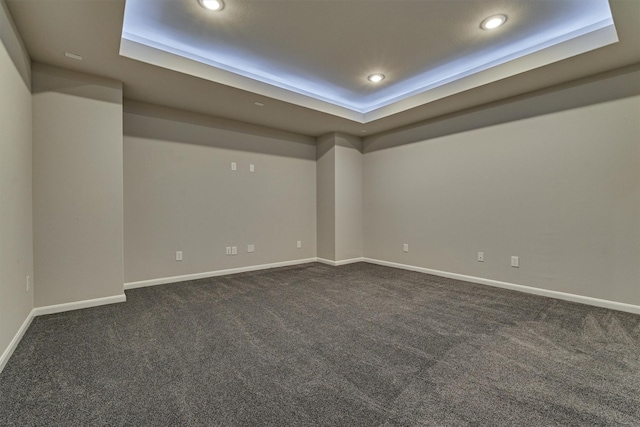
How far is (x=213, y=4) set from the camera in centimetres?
232

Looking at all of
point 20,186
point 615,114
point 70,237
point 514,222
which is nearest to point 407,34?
point 615,114

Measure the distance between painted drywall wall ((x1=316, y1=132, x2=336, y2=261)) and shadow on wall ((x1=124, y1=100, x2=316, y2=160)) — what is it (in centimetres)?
27

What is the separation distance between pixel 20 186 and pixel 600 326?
4.92m

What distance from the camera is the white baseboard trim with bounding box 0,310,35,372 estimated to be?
186 centimetres

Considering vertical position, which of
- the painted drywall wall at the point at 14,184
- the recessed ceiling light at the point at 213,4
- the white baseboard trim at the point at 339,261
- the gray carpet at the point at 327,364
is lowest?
the gray carpet at the point at 327,364

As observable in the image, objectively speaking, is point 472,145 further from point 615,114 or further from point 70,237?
point 70,237

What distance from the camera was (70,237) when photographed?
2.90 metres

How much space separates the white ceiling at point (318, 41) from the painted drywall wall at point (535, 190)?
33 cm

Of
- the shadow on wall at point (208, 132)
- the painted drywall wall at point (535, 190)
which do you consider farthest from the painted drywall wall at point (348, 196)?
the painted drywall wall at point (535, 190)

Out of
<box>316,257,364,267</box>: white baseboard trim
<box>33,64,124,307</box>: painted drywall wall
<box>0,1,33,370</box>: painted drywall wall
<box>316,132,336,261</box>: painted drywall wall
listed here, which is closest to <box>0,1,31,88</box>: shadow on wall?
<box>0,1,33,370</box>: painted drywall wall

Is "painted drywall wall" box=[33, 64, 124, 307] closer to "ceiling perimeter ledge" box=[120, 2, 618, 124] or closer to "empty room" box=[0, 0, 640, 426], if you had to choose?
"empty room" box=[0, 0, 640, 426]

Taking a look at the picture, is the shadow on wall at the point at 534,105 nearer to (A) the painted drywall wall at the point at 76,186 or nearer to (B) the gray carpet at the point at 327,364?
(B) the gray carpet at the point at 327,364

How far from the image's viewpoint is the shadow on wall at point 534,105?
9.62ft

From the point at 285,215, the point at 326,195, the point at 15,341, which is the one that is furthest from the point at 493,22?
the point at 15,341
